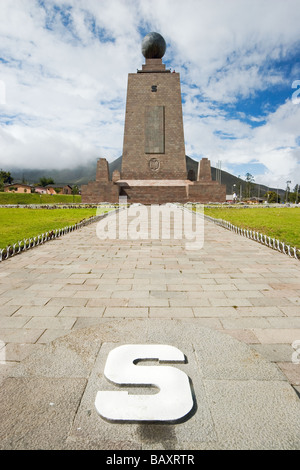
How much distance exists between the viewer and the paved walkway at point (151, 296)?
3535 mm

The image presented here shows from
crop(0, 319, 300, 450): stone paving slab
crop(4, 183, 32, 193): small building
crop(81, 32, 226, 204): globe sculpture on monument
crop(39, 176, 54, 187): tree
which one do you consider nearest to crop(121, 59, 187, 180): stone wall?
crop(81, 32, 226, 204): globe sculpture on monument

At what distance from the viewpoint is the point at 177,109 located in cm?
3934

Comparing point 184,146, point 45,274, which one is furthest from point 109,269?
point 184,146

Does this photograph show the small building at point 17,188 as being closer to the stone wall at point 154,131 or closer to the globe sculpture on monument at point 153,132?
the globe sculpture on monument at point 153,132

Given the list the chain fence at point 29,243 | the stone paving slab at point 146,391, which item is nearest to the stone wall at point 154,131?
the chain fence at point 29,243

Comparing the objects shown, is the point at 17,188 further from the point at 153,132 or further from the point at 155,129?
the point at 155,129

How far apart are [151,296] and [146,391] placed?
8.05 feet

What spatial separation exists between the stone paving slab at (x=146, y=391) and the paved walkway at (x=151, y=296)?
6.9 inches

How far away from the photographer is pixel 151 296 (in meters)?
4.95

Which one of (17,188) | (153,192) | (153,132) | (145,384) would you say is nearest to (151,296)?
(145,384)

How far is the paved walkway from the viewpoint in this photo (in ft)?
11.6

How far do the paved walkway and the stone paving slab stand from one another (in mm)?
174

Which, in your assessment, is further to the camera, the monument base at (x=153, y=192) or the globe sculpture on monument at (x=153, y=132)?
the globe sculpture on monument at (x=153, y=132)

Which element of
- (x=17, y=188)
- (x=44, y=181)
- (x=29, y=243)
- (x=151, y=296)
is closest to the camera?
(x=151, y=296)
